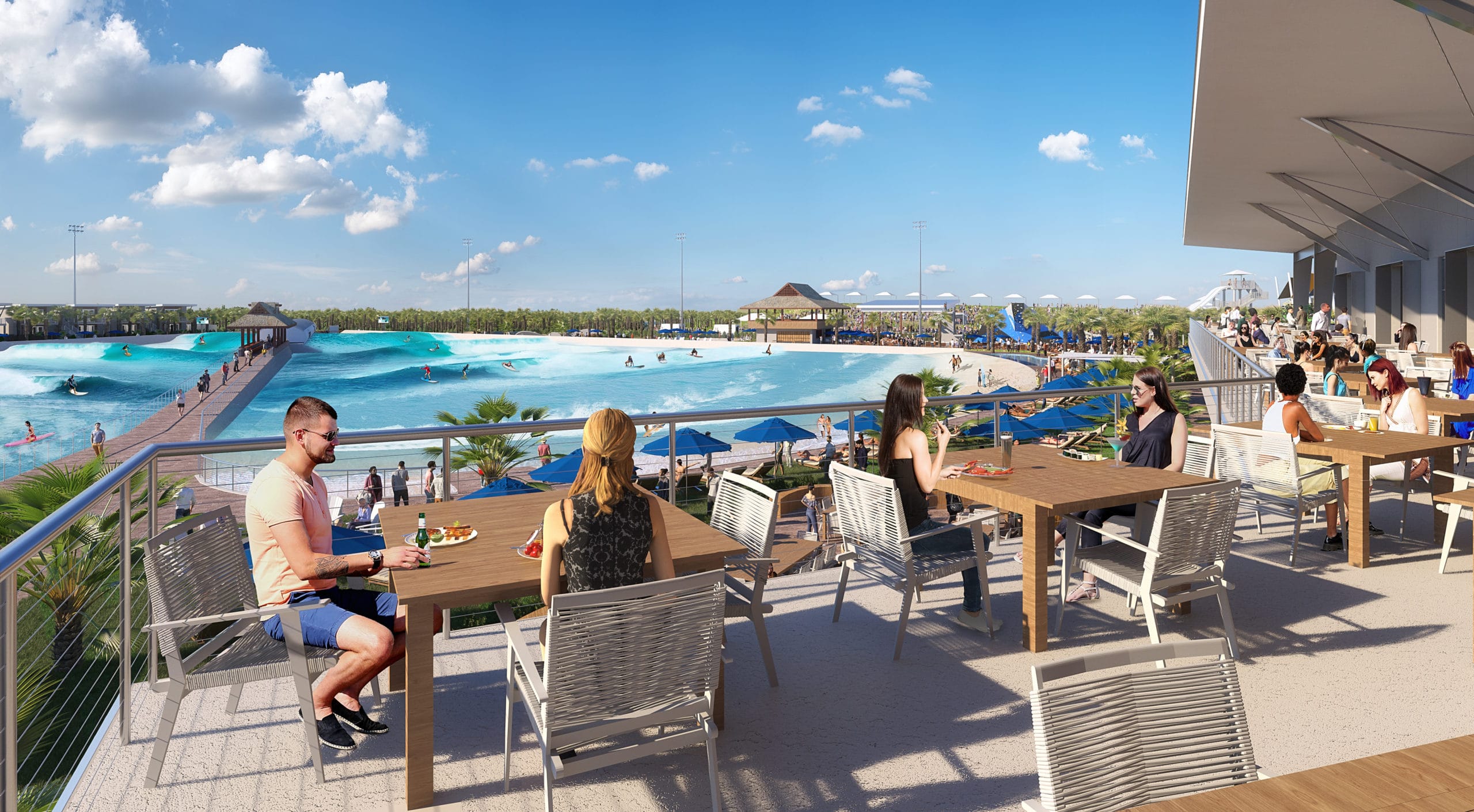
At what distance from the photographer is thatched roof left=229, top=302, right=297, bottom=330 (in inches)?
2943

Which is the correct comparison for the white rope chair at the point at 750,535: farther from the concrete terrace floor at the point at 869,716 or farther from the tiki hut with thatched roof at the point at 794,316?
the tiki hut with thatched roof at the point at 794,316

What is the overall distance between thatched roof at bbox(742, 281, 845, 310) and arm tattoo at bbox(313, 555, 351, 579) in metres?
76.5

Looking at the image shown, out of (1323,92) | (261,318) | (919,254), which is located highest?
(919,254)

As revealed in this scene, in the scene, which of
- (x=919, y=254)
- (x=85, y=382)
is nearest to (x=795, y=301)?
(x=919, y=254)

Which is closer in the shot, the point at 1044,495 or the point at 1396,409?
the point at 1044,495

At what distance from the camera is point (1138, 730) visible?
142 centimetres

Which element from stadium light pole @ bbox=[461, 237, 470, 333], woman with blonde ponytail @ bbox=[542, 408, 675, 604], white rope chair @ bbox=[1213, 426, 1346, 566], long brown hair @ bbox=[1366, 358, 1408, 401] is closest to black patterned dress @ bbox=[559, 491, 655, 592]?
woman with blonde ponytail @ bbox=[542, 408, 675, 604]

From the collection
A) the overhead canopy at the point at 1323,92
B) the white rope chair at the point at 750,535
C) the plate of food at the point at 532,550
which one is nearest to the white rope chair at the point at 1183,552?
the white rope chair at the point at 750,535

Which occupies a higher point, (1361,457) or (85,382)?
(1361,457)

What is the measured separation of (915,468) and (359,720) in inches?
98.3

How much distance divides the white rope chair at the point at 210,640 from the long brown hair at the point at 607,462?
961mm

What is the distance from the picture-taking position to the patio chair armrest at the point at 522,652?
2152 mm

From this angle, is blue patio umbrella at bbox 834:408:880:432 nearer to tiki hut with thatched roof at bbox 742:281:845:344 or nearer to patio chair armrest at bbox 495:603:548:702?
patio chair armrest at bbox 495:603:548:702

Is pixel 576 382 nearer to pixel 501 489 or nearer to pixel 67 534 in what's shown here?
pixel 501 489
